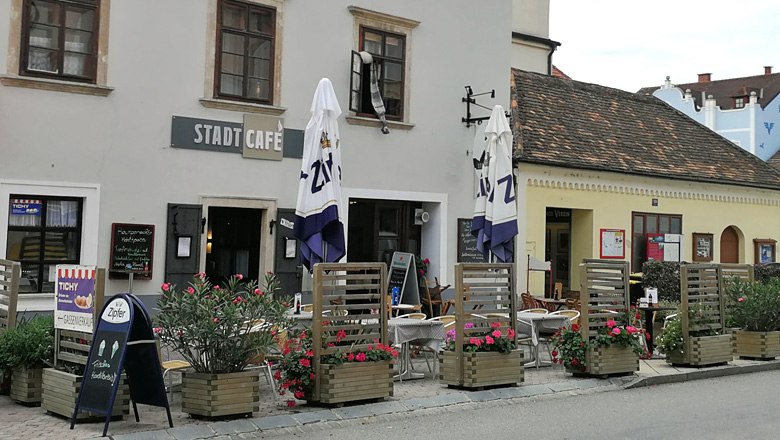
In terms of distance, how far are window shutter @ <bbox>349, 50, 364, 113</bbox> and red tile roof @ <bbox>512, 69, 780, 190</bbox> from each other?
4.49 m

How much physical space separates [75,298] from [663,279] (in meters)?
14.7

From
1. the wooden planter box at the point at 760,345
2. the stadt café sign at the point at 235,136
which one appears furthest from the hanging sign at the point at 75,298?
the wooden planter box at the point at 760,345

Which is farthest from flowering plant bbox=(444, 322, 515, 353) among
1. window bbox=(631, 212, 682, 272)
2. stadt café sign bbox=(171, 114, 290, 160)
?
window bbox=(631, 212, 682, 272)

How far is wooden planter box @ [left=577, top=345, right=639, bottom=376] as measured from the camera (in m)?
11.2

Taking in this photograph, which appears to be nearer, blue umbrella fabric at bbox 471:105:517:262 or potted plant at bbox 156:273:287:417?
potted plant at bbox 156:273:287:417

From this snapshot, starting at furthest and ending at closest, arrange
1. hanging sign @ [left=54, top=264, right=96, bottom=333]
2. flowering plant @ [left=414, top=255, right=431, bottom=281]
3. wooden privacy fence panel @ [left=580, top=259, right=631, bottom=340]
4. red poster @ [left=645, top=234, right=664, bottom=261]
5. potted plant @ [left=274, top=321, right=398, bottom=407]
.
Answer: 1. red poster @ [left=645, top=234, right=664, bottom=261]
2. flowering plant @ [left=414, top=255, right=431, bottom=281]
3. wooden privacy fence panel @ [left=580, top=259, right=631, bottom=340]
4. potted plant @ [left=274, top=321, right=398, bottom=407]
5. hanging sign @ [left=54, top=264, right=96, bottom=333]

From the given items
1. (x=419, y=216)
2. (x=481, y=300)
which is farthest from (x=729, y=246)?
(x=481, y=300)

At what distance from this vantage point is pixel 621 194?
66.2ft

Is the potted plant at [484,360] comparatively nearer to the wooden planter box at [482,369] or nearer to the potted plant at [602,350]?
the wooden planter box at [482,369]

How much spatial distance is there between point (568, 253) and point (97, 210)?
11475mm

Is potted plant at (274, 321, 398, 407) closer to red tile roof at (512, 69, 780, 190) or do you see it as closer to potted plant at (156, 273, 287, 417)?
potted plant at (156, 273, 287, 417)

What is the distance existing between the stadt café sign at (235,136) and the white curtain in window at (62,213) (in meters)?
1.71

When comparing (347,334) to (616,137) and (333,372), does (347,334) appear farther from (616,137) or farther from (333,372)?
(616,137)

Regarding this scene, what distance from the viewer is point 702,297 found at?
41.6 feet
